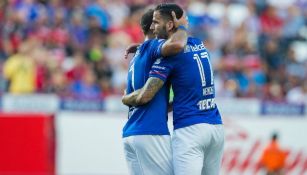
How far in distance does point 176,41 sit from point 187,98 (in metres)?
0.58

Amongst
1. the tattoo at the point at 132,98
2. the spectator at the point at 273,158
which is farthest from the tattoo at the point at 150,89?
the spectator at the point at 273,158

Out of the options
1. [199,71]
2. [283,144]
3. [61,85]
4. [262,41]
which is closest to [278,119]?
[283,144]

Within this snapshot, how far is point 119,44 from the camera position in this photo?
1942 cm

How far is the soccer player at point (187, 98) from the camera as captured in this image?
330 inches

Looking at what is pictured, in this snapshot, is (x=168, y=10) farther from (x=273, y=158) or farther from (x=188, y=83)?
(x=273, y=158)

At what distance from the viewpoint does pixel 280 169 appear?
62.5ft

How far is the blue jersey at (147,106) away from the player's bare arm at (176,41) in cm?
14

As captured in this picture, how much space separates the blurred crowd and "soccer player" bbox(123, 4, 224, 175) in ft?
30.5

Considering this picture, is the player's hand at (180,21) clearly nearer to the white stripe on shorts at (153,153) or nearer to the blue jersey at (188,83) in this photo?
the blue jersey at (188,83)

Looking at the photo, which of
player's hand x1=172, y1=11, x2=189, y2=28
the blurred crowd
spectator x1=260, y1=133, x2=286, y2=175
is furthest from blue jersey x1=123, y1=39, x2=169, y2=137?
spectator x1=260, y1=133, x2=286, y2=175

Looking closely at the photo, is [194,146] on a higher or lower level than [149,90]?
lower

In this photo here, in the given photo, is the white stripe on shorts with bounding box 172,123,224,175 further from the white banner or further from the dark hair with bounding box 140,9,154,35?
the white banner

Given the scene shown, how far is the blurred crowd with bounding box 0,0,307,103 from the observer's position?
18.0 metres

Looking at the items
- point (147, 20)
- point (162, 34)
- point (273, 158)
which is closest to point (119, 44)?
point (273, 158)
